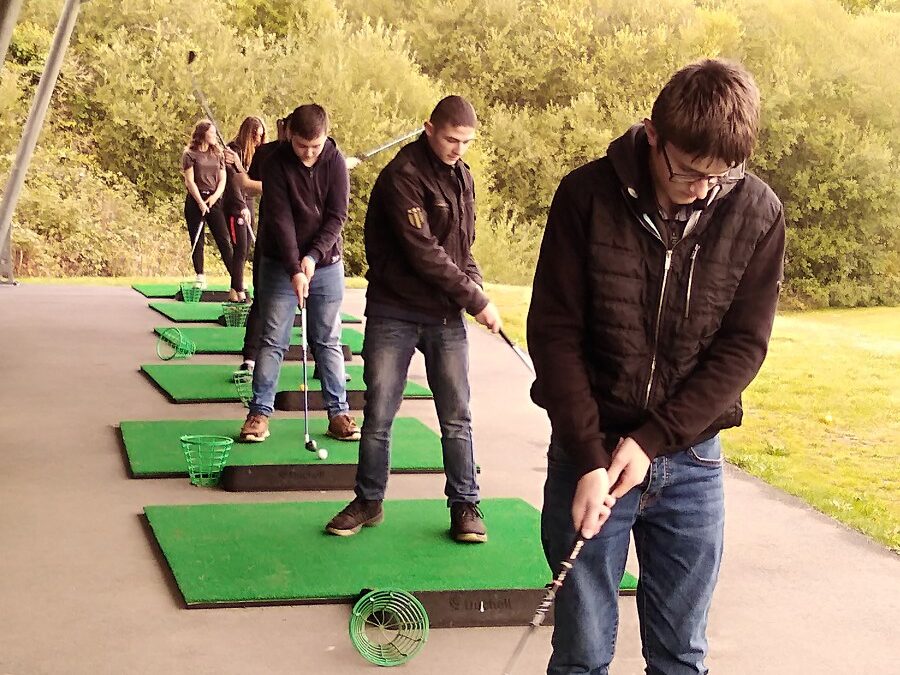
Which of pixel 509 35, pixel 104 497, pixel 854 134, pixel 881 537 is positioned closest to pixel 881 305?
pixel 854 134

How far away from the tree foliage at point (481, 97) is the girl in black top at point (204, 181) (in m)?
6.53

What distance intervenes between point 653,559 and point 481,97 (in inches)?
751

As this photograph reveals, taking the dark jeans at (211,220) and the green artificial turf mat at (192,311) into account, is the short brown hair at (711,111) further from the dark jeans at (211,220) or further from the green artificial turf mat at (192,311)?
the dark jeans at (211,220)

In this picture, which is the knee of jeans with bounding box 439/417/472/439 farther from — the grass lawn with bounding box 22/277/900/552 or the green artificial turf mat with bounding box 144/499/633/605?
the grass lawn with bounding box 22/277/900/552

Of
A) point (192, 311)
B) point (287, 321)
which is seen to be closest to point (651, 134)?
point (287, 321)

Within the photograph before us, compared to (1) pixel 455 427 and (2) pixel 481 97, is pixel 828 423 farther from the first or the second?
(2) pixel 481 97

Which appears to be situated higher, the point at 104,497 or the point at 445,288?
the point at 445,288

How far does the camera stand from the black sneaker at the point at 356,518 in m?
4.12

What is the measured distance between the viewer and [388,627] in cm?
340

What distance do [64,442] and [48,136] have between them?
12901 mm

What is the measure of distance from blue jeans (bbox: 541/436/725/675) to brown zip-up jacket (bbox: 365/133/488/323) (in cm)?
178

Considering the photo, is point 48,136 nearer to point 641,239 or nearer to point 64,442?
point 64,442

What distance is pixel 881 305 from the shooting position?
1642 centimetres

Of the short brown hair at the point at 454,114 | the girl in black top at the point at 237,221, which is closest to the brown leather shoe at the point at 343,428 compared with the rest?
the short brown hair at the point at 454,114
